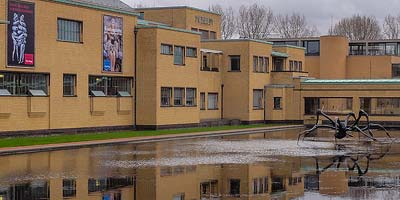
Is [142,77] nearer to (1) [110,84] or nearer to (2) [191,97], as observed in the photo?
(1) [110,84]

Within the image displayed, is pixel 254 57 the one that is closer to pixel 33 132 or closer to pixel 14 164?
pixel 33 132

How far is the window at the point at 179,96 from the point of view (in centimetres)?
5103

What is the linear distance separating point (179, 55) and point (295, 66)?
2727 centimetres

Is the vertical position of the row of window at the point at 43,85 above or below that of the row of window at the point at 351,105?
above

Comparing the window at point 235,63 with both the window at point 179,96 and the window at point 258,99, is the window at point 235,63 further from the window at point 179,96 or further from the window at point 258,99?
the window at point 179,96

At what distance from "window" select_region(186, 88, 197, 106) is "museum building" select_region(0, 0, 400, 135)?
109 mm

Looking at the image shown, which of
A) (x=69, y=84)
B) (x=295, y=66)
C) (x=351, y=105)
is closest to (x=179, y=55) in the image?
(x=69, y=84)

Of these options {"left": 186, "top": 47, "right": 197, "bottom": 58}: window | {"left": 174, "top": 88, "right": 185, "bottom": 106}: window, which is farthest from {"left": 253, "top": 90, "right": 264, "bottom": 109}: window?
{"left": 174, "top": 88, "right": 185, "bottom": 106}: window

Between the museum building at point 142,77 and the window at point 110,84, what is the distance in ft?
0.28

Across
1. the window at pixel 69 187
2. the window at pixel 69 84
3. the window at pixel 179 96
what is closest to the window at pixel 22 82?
the window at pixel 69 84

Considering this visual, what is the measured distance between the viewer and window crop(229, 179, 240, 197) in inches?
693

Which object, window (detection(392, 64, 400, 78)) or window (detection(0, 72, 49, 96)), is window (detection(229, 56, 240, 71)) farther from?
window (detection(392, 64, 400, 78))

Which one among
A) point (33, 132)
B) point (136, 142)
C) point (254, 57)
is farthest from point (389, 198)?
point (254, 57)

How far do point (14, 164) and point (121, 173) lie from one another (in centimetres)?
515
